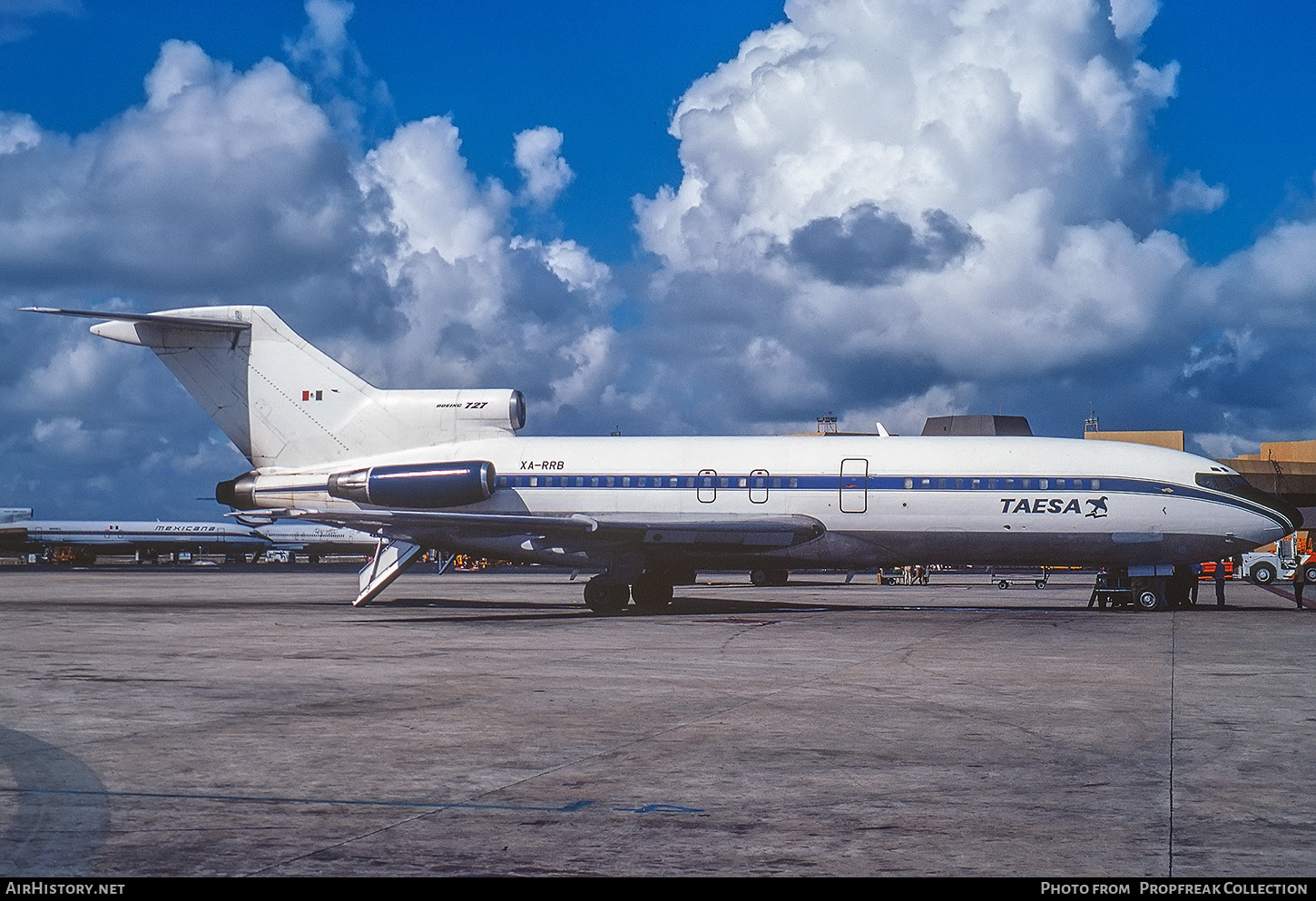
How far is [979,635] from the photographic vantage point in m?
20.8

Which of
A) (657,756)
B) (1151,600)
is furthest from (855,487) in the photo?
(657,756)

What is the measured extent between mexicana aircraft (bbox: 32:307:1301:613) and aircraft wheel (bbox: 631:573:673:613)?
0.18ft

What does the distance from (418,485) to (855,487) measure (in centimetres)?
1078

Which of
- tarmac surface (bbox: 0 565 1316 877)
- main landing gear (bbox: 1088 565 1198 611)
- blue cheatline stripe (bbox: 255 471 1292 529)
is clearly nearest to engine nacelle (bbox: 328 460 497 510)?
blue cheatline stripe (bbox: 255 471 1292 529)

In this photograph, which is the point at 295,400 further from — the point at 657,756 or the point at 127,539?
the point at 127,539

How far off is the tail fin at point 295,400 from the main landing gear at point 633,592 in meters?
5.40

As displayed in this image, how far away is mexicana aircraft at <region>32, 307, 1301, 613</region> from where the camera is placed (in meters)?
26.7

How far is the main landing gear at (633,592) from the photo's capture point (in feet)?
90.7

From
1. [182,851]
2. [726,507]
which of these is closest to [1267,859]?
[182,851]

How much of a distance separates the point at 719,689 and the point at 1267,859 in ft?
25.2

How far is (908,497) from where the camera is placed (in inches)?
1070

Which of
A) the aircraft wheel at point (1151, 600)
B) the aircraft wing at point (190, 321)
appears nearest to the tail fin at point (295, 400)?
the aircraft wing at point (190, 321)

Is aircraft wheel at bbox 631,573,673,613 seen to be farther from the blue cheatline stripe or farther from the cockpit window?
the cockpit window

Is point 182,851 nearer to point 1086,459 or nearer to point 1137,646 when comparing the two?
point 1137,646
